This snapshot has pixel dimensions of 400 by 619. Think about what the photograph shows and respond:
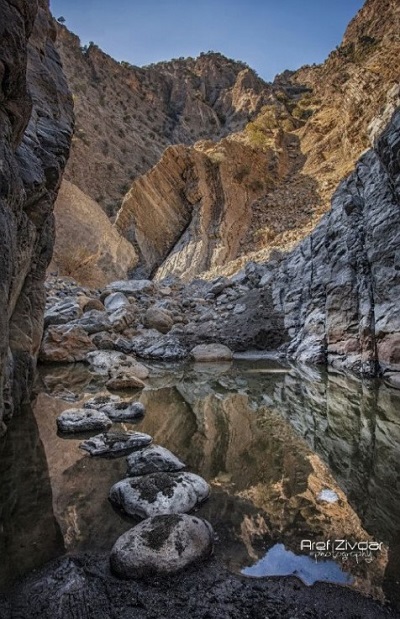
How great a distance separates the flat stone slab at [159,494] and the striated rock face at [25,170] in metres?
1.18

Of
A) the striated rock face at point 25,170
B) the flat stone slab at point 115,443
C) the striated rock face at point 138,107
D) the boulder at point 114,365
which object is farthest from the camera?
the striated rock face at point 138,107

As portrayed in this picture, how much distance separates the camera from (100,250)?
1478 centimetres

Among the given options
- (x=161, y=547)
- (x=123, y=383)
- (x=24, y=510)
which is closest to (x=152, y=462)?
(x=24, y=510)

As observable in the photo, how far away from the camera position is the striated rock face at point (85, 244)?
13.8 metres

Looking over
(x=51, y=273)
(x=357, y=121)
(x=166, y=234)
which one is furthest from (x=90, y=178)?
(x=357, y=121)

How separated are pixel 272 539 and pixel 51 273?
1257cm

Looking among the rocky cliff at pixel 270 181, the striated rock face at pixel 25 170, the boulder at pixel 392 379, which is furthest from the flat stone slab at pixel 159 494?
the rocky cliff at pixel 270 181

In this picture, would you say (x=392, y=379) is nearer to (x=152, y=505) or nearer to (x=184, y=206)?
(x=152, y=505)

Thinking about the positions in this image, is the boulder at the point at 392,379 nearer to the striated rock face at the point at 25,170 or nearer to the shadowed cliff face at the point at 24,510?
the shadowed cliff face at the point at 24,510

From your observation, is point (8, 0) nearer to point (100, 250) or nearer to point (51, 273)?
point (51, 273)

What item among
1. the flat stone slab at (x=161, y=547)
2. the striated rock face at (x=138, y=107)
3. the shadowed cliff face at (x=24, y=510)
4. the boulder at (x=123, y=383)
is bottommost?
the shadowed cliff face at (x=24, y=510)

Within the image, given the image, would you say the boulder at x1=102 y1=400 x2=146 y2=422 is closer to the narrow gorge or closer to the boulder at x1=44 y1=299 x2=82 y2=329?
the narrow gorge

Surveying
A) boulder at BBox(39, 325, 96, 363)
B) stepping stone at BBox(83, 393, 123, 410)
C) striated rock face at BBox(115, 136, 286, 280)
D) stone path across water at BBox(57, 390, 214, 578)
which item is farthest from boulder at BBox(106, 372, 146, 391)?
striated rock face at BBox(115, 136, 286, 280)

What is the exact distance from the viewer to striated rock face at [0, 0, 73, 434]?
2595 millimetres
